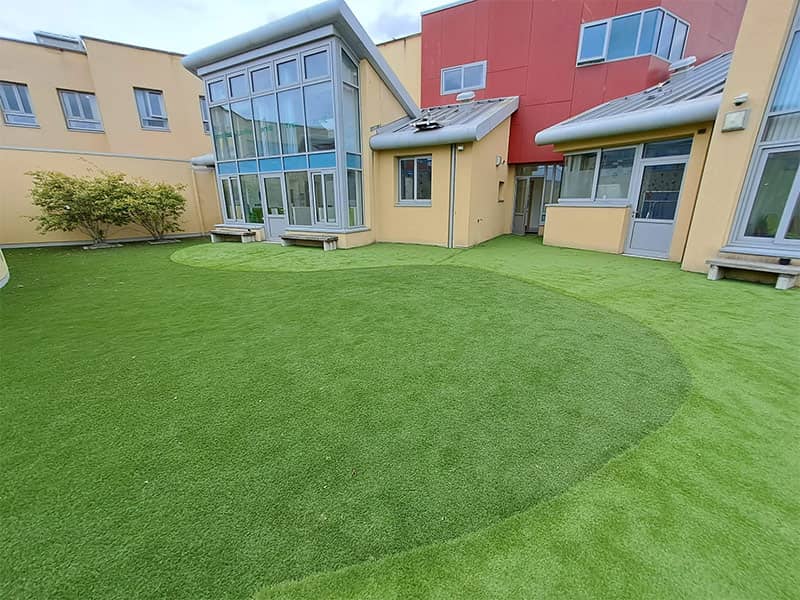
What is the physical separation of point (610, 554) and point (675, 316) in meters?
4.00

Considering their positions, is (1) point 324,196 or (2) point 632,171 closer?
(2) point 632,171

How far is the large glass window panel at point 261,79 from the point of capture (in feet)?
33.1

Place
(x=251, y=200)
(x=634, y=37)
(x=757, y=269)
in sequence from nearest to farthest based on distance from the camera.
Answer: (x=757, y=269)
(x=634, y=37)
(x=251, y=200)

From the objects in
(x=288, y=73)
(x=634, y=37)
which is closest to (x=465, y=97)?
(x=634, y=37)

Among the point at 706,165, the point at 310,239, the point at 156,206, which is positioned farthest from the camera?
the point at 156,206

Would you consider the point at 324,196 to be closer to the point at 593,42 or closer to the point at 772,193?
the point at 593,42

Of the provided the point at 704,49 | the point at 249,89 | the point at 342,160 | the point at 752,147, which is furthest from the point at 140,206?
the point at 704,49

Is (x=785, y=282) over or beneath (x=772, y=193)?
beneath

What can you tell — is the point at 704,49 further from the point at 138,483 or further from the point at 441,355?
the point at 138,483

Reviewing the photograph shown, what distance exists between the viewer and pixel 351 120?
9789mm

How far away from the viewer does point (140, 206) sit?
11.0 meters

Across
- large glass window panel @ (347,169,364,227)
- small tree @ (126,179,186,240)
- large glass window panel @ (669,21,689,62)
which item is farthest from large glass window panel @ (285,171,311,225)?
large glass window panel @ (669,21,689,62)

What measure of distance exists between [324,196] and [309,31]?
4111mm

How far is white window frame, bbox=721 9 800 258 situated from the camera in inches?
214
